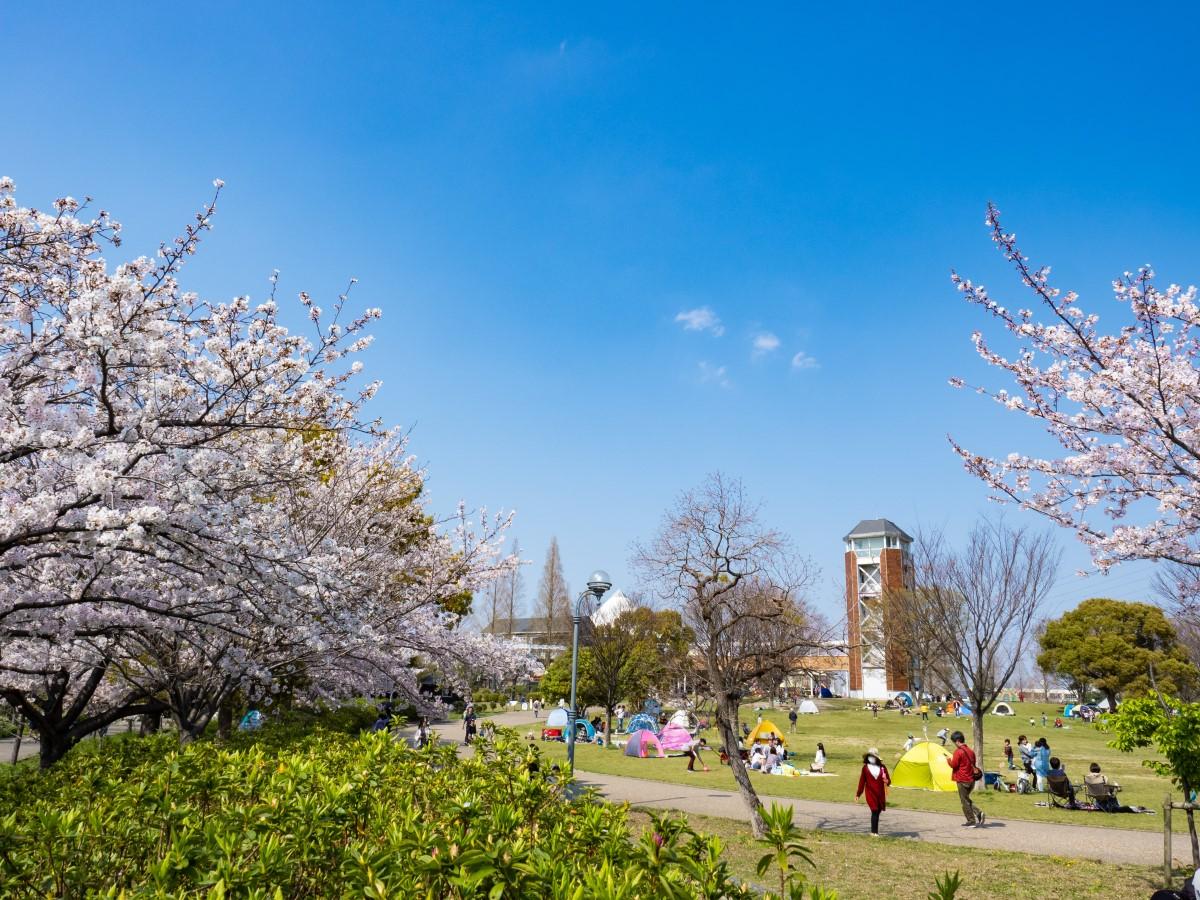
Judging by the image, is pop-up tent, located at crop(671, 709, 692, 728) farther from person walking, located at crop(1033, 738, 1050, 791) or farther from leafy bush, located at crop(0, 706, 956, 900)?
leafy bush, located at crop(0, 706, 956, 900)

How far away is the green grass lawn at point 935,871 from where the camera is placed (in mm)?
8266

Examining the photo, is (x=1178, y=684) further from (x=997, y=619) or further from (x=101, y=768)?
(x=101, y=768)

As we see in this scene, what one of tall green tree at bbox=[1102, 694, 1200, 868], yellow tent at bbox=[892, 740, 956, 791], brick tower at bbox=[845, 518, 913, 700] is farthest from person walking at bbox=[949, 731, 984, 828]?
brick tower at bbox=[845, 518, 913, 700]

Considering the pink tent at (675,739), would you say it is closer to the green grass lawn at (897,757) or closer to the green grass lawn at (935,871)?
the green grass lawn at (897,757)

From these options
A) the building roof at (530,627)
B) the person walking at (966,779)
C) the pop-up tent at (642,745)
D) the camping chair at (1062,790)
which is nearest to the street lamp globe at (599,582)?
the person walking at (966,779)

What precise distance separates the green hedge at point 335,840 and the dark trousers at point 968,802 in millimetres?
10623

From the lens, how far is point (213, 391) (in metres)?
6.59

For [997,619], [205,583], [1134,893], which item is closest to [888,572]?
[997,619]

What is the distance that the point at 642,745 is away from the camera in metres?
26.9

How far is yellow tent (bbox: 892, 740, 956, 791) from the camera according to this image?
714 inches

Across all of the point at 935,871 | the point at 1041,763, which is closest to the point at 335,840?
the point at 935,871

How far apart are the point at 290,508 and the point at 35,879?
8844 millimetres

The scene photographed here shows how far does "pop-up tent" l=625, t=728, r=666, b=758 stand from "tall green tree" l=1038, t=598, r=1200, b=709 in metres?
34.5

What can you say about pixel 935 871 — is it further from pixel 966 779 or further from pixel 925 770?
pixel 925 770
